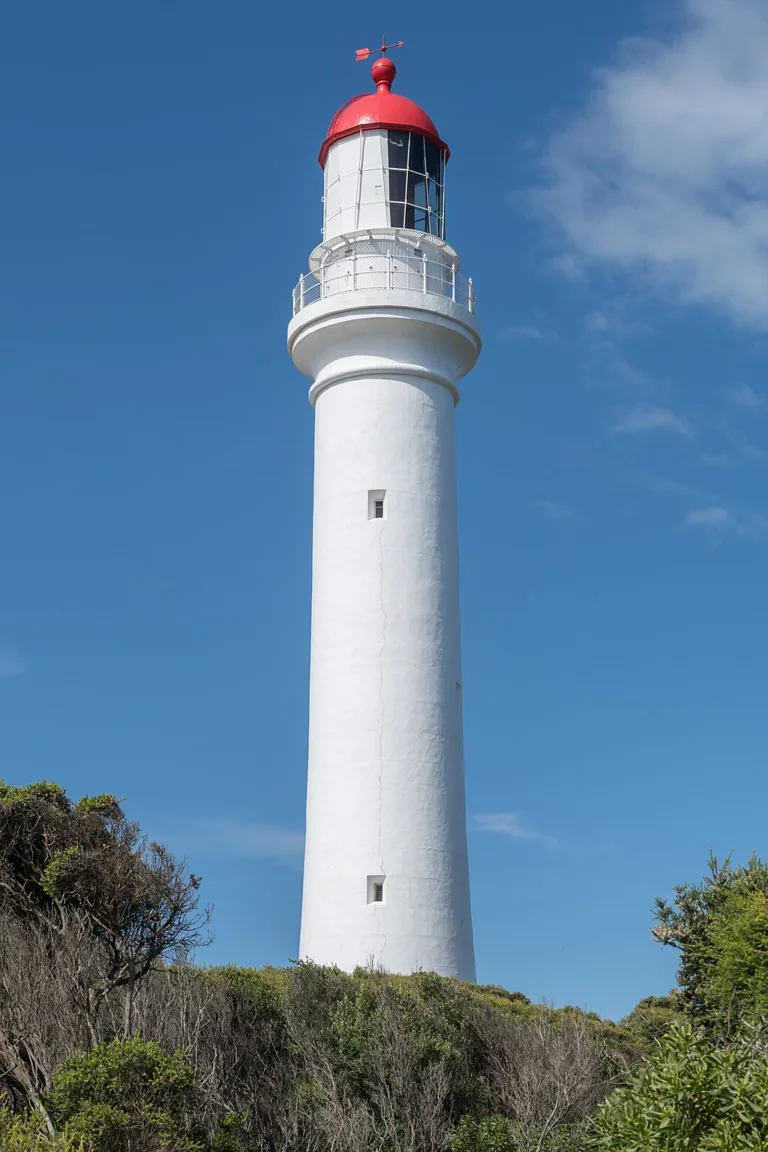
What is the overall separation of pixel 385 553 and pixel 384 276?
19.1 ft

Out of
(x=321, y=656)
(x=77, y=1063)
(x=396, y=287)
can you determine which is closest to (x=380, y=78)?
(x=396, y=287)

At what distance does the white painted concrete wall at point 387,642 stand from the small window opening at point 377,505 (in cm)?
10

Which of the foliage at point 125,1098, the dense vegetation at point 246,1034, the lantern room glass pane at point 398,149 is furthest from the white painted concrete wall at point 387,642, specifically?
the foliage at point 125,1098

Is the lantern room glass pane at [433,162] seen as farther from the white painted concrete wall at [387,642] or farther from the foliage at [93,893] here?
the foliage at [93,893]

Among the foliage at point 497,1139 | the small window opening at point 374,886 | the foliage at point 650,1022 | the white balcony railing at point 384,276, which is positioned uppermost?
the white balcony railing at point 384,276

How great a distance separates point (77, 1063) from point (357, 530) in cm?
1397

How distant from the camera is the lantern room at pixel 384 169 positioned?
3148 centimetres

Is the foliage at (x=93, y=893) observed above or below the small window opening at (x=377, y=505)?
below

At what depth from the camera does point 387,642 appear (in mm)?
28688

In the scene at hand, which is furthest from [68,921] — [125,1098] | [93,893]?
[125,1098]

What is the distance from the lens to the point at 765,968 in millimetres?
22781

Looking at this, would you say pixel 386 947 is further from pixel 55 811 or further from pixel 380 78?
pixel 380 78

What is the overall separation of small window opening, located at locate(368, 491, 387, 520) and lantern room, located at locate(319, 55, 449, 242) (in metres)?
5.82

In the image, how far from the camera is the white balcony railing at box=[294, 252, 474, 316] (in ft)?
99.6
